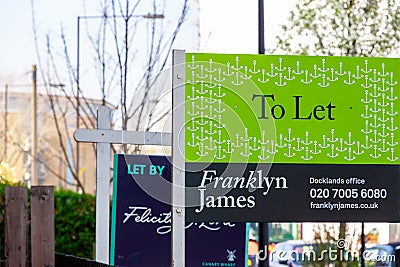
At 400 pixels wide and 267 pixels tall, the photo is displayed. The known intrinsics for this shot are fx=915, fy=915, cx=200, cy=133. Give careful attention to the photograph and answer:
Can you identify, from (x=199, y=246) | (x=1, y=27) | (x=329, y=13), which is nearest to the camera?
(x=199, y=246)

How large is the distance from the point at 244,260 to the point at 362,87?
1.97 meters

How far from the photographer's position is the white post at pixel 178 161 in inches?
243

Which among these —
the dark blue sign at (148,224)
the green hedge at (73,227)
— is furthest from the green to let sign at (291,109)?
the green hedge at (73,227)

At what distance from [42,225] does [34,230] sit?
71 mm

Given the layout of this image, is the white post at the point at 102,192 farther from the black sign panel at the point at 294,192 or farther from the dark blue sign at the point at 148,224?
the black sign panel at the point at 294,192

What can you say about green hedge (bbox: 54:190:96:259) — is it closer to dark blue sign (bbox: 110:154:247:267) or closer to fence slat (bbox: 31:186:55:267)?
dark blue sign (bbox: 110:154:247:267)

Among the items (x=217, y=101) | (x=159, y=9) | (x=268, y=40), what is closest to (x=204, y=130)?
(x=217, y=101)

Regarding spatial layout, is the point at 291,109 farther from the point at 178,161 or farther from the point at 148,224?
the point at 148,224

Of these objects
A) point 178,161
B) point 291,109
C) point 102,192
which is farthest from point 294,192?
point 102,192

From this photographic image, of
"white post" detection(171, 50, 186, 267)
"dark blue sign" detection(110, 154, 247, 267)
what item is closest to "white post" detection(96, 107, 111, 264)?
"dark blue sign" detection(110, 154, 247, 267)

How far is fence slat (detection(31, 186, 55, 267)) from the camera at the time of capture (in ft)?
22.7

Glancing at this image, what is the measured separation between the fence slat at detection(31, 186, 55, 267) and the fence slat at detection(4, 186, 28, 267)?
497 mm

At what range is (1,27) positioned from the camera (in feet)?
63.5

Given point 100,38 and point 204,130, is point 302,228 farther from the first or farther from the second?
point 204,130
